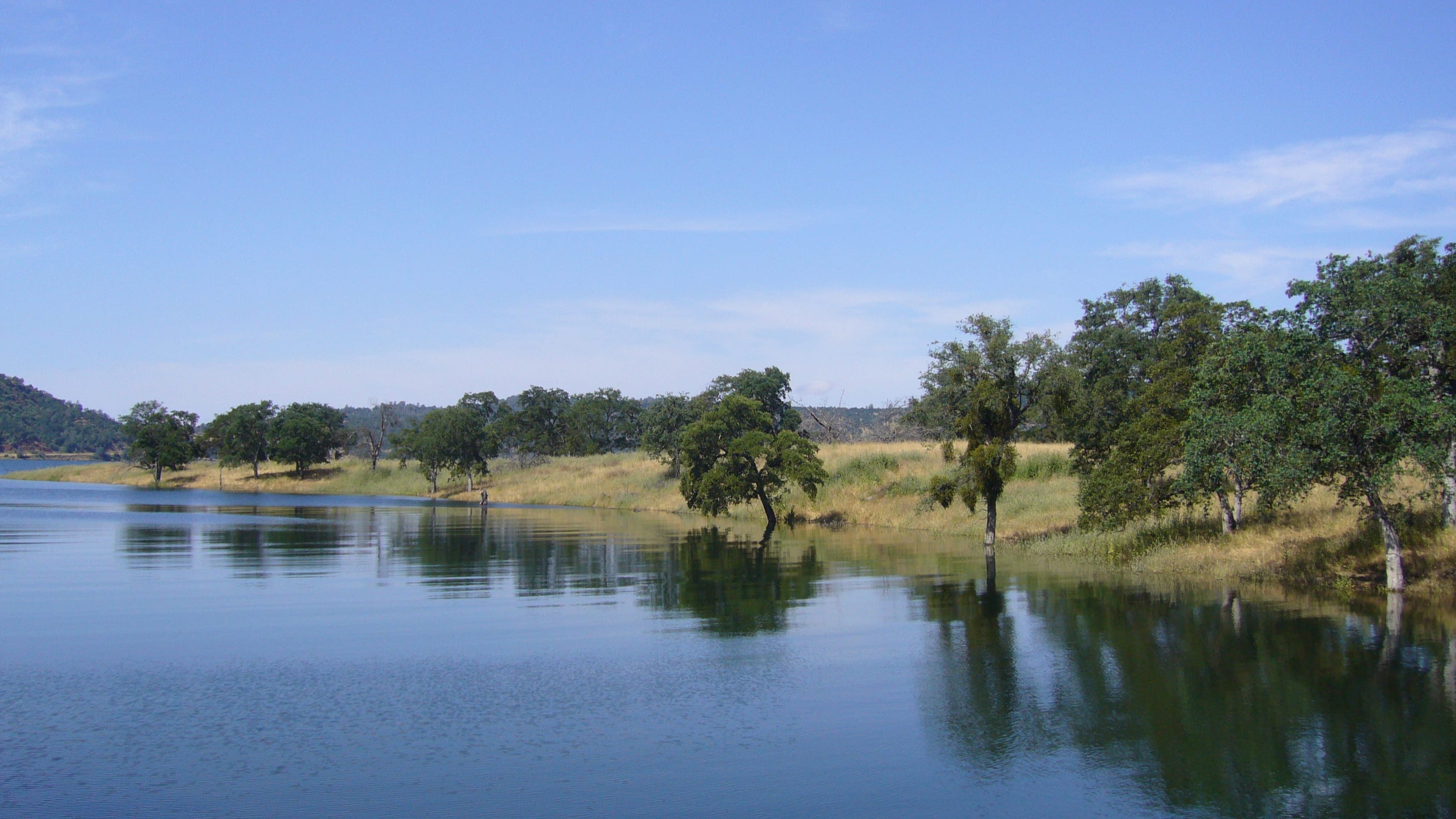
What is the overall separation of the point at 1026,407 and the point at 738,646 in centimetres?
1837

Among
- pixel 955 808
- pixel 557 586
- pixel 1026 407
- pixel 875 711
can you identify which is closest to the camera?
pixel 955 808

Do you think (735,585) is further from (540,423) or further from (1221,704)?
(540,423)

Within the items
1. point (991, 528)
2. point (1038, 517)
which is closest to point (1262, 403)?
point (991, 528)

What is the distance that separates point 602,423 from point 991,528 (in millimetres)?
85701

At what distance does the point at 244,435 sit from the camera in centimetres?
11338

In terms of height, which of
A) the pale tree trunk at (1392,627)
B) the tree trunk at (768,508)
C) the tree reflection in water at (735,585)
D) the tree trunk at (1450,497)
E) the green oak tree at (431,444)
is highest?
the green oak tree at (431,444)

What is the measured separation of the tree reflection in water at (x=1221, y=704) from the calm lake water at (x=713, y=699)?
0.06m

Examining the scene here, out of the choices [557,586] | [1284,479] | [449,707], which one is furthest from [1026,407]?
[449,707]

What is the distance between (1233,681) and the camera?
55.4ft

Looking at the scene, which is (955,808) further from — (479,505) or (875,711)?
(479,505)

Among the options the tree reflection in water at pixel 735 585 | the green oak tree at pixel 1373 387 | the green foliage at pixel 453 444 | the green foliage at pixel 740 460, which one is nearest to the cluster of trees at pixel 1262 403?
the green oak tree at pixel 1373 387

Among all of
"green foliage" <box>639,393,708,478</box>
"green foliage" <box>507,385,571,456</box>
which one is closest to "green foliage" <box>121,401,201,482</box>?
"green foliage" <box>507,385,571,456</box>

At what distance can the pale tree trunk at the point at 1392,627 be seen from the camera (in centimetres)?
1833

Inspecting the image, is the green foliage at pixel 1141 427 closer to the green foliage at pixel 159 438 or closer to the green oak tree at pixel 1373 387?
the green oak tree at pixel 1373 387
